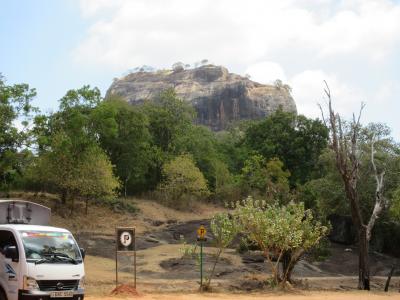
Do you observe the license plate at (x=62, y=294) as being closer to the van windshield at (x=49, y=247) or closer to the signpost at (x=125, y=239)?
the van windshield at (x=49, y=247)

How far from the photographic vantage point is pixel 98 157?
139ft

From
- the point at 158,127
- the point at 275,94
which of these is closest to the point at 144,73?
the point at 275,94

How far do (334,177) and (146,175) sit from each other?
2289cm

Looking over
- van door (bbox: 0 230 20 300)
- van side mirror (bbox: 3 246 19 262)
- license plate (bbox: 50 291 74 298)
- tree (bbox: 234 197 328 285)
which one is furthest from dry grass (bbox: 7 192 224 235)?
license plate (bbox: 50 291 74 298)

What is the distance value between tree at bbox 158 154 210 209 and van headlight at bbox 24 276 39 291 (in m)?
40.3

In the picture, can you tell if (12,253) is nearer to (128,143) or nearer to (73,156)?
(73,156)

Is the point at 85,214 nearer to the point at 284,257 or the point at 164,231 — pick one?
the point at 164,231

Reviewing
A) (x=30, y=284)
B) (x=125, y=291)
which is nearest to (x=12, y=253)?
(x=30, y=284)

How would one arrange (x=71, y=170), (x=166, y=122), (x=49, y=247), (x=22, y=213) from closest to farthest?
(x=49, y=247)
(x=22, y=213)
(x=71, y=170)
(x=166, y=122)

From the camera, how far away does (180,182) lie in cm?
5259

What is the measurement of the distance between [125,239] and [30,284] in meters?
7.03

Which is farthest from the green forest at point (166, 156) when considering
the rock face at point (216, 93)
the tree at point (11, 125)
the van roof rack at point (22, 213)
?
the rock face at point (216, 93)

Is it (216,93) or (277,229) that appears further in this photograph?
(216,93)

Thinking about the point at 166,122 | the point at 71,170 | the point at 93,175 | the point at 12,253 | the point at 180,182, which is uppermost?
the point at 166,122
